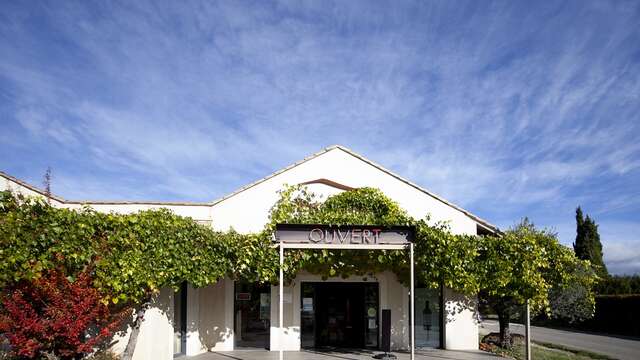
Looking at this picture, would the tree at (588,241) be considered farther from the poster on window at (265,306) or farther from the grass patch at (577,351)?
the poster on window at (265,306)

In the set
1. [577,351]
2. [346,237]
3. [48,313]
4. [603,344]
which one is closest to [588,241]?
[603,344]

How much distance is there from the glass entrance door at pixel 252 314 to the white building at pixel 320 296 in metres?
0.03

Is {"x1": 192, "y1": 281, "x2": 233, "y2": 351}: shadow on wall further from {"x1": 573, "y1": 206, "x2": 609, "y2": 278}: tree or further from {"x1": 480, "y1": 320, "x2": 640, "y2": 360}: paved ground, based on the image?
{"x1": 573, "y1": 206, "x2": 609, "y2": 278}: tree

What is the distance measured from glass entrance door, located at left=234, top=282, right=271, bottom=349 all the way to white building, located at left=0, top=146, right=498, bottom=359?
28 millimetres

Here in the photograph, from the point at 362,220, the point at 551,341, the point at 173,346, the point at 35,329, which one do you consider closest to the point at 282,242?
the point at 362,220

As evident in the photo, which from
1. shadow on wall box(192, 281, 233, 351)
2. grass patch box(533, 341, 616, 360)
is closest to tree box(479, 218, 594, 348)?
grass patch box(533, 341, 616, 360)

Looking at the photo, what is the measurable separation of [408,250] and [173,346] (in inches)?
248

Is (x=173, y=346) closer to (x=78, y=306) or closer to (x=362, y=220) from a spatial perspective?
(x=78, y=306)

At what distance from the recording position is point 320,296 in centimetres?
1472

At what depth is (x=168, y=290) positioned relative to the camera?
1177 cm

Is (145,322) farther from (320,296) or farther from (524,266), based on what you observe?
(524,266)

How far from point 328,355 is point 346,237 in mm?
3861

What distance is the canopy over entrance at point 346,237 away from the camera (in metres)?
11.1

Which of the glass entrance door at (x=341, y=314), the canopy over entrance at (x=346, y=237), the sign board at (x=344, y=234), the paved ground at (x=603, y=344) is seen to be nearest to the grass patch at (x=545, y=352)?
the paved ground at (x=603, y=344)
